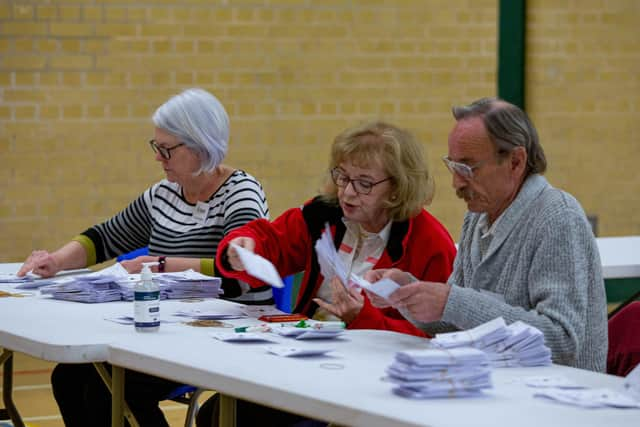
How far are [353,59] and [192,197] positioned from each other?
11.0 ft

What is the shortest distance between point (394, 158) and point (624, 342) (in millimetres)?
913

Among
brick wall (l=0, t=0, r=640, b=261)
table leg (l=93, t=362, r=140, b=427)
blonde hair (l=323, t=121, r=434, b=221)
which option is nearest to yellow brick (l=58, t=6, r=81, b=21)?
brick wall (l=0, t=0, r=640, b=261)

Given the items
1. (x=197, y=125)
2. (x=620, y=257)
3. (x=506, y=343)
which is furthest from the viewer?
(x=620, y=257)

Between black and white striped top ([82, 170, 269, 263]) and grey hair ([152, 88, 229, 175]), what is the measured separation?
123 mm

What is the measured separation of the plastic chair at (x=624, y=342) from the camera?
304 cm

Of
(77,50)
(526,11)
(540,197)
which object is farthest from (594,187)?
(540,197)

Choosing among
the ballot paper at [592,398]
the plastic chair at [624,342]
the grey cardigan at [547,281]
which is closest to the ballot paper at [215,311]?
the grey cardigan at [547,281]

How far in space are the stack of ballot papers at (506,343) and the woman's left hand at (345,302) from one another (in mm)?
543

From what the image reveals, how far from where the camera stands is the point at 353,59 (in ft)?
24.3

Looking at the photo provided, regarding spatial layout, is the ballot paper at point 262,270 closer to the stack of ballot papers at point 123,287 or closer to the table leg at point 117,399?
the table leg at point 117,399

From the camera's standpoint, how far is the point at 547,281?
2816 mm

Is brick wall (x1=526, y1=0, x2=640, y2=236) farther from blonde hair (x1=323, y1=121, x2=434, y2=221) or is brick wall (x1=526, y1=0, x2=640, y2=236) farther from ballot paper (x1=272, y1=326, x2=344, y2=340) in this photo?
ballot paper (x1=272, y1=326, x2=344, y2=340)

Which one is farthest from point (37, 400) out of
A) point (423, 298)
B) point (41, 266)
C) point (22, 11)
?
point (423, 298)

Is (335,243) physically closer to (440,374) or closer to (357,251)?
(357,251)
